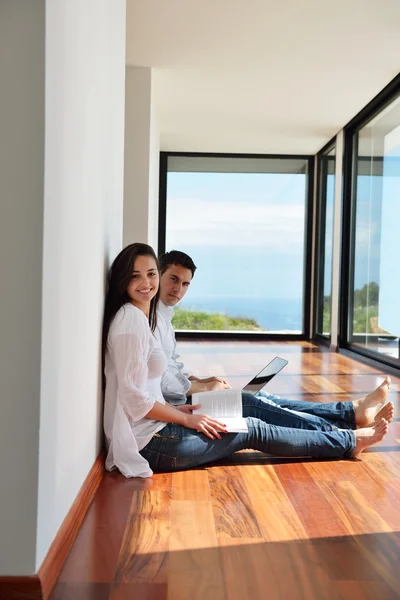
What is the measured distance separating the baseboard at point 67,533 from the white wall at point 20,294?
70 mm

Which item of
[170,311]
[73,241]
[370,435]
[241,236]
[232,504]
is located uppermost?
[241,236]

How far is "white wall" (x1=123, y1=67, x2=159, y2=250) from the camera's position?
20.7 feet

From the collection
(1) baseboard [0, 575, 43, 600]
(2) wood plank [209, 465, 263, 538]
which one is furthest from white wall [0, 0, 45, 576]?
(2) wood plank [209, 465, 263, 538]

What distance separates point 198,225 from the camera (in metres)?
10.3

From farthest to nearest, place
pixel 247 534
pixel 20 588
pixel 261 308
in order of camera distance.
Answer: pixel 261 308, pixel 247 534, pixel 20 588

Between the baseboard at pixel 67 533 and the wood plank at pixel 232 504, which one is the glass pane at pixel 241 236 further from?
the baseboard at pixel 67 533

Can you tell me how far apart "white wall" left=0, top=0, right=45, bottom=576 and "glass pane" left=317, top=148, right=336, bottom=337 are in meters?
7.67

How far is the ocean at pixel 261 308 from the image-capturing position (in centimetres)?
1015

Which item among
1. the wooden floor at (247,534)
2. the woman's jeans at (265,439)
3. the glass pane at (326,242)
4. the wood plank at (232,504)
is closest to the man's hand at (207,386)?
the woman's jeans at (265,439)

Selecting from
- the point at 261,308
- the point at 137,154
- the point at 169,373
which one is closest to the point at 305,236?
the point at 261,308

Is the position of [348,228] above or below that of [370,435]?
above

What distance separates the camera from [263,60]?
595 cm

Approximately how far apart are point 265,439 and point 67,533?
1068mm

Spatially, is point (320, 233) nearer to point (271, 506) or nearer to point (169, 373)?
point (169, 373)
